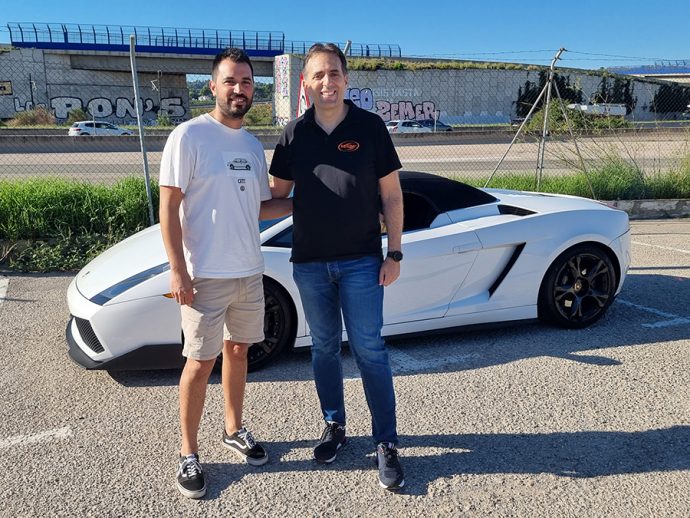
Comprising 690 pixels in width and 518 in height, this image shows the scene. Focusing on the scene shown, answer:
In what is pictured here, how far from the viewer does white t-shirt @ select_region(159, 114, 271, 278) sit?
237cm

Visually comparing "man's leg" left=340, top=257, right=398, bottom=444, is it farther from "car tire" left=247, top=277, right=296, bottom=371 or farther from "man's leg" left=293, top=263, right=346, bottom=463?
"car tire" left=247, top=277, right=296, bottom=371

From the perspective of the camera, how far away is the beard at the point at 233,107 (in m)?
2.47

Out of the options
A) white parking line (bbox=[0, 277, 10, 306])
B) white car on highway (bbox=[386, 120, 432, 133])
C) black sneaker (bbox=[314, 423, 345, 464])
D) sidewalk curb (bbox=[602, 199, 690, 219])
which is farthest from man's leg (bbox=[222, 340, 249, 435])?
white car on highway (bbox=[386, 120, 432, 133])

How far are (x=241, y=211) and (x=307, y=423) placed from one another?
4.23 ft

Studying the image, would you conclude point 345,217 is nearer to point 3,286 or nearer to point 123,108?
point 3,286

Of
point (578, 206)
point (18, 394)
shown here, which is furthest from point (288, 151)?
point (578, 206)

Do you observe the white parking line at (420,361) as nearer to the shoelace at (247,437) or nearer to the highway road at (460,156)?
the shoelace at (247,437)

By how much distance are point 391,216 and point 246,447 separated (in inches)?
50.8

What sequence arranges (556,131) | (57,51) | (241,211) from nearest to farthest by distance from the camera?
1. (241,211)
2. (556,131)
3. (57,51)

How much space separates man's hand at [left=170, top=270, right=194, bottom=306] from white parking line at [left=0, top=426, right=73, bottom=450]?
122cm

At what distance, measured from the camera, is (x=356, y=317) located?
258 centimetres

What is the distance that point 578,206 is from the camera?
15.0 feet

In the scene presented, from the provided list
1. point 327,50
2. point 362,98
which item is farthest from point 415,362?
point 362,98

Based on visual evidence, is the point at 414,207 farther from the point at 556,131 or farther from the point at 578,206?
the point at 556,131
